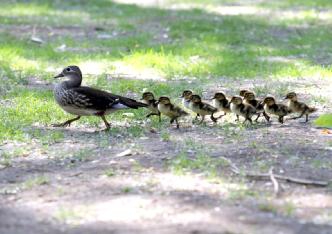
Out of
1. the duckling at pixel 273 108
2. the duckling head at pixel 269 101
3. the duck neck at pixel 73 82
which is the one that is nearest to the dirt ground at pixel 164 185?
the duckling at pixel 273 108

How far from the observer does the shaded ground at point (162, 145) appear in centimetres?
632

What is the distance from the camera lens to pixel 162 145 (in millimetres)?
8477

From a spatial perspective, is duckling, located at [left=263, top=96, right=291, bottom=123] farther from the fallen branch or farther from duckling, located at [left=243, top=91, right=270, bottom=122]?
the fallen branch

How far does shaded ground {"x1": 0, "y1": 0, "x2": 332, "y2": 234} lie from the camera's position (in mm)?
6316

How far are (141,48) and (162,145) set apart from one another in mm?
6837

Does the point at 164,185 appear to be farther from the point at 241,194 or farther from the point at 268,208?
the point at 268,208

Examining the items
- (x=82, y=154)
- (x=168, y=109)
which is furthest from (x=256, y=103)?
(x=82, y=154)

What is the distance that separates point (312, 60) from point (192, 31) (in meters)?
3.71

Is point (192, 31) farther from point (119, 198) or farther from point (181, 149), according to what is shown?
point (119, 198)

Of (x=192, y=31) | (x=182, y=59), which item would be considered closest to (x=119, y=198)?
(x=182, y=59)

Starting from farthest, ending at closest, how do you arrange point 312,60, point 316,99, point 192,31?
point 192,31 → point 312,60 → point 316,99

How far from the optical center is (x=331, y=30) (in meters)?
17.3

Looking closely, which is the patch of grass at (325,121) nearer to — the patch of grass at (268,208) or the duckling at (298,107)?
the duckling at (298,107)

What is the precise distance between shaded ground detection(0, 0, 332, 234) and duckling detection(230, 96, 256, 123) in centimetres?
14
